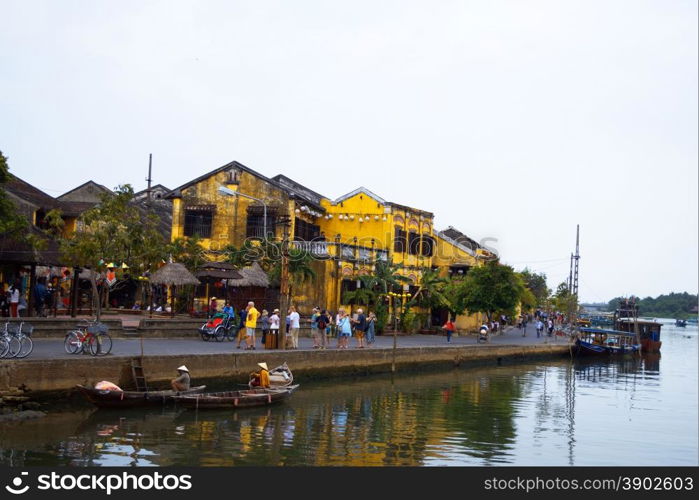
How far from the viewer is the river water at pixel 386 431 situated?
17544mm

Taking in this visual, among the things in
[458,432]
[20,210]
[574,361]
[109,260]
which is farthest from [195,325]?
[574,361]

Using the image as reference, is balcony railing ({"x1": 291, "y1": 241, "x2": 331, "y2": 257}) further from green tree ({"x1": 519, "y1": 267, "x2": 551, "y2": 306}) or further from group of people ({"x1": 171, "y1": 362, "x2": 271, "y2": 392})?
green tree ({"x1": 519, "y1": 267, "x2": 551, "y2": 306})

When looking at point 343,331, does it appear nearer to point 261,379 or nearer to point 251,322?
point 251,322

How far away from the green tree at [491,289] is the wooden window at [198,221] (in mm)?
14448

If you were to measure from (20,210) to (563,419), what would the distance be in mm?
21330

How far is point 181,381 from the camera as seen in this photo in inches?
888

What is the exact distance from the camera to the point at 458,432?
72.8ft

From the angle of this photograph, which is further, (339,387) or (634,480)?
(339,387)

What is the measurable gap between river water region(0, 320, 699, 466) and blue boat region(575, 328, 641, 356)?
790 inches

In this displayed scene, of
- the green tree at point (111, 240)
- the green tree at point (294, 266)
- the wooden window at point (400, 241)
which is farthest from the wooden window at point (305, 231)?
the green tree at point (111, 240)

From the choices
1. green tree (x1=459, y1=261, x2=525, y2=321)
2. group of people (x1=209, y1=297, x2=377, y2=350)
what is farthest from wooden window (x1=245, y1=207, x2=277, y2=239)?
group of people (x1=209, y1=297, x2=377, y2=350)

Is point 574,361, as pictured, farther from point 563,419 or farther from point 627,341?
point 563,419

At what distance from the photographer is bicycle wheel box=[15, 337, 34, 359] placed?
20781mm

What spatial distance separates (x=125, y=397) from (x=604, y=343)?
4283 centimetres
